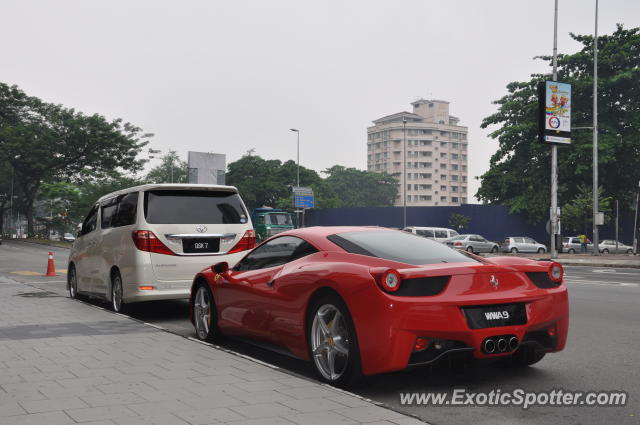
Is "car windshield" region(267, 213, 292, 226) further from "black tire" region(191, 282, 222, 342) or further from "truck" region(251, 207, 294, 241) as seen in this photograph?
"black tire" region(191, 282, 222, 342)

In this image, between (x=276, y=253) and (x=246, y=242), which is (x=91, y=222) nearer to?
(x=246, y=242)

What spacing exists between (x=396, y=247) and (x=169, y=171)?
319ft

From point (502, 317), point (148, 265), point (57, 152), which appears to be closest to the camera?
point (502, 317)

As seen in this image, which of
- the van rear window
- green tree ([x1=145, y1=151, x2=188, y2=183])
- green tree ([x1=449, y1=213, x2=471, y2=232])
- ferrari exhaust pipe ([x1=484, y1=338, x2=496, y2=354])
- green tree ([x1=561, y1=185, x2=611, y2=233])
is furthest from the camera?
green tree ([x1=145, y1=151, x2=188, y2=183])

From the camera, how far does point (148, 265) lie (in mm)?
8859

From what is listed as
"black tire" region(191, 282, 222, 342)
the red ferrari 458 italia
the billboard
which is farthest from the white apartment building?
the red ferrari 458 italia

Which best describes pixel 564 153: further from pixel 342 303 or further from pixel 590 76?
pixel 342 303

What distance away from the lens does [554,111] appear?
3000 cm

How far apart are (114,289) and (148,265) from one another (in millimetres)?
1282

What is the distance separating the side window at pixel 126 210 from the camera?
9227 millimetres

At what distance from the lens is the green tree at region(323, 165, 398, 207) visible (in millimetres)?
104875

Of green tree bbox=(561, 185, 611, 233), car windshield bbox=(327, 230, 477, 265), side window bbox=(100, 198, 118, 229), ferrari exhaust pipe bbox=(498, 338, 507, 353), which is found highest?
green tree bbox=(561, 185, 611, 233)

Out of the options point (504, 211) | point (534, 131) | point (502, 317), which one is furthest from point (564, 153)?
point (502, 317)

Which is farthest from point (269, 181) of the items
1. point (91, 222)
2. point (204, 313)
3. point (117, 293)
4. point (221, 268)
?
point (221, 268)
